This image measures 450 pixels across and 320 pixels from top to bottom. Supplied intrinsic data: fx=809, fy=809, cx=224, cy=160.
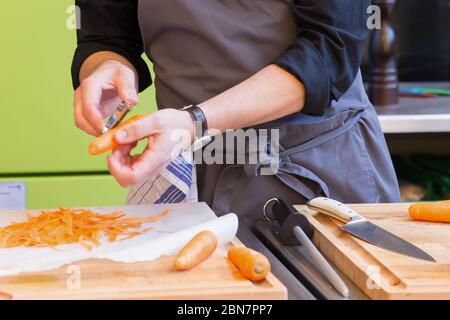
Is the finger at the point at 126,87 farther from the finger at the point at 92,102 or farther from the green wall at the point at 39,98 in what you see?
the green wall at the point at 39,98

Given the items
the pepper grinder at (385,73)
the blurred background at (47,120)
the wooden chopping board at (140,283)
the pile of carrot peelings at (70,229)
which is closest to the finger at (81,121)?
the pile of carrot peelings at (70,229)

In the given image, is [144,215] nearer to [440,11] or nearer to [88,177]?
[88,177]

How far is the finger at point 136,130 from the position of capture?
1072mm

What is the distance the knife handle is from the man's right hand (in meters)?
0.31

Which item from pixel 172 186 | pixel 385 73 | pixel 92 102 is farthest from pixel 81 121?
pixel 385 73

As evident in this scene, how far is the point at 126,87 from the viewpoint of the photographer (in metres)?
1.25

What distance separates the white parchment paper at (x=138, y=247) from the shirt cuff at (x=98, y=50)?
1.03 ft

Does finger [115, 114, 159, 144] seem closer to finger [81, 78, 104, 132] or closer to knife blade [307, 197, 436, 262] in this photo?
finger [81, 78, 104, 132]

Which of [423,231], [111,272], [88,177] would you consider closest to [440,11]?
[88,177]

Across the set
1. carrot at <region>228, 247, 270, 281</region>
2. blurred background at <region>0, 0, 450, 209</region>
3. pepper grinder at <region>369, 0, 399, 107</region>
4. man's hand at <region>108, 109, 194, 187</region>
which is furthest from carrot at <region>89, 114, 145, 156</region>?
pepper grinder at <region>369, 0, 399, 107</region>

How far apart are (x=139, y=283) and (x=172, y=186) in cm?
39

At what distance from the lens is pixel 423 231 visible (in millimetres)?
1156

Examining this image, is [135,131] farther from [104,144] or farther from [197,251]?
[197,251]

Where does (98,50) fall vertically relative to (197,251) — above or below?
above
